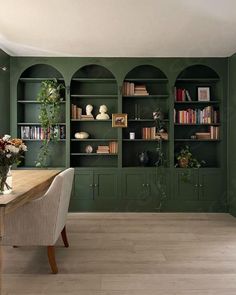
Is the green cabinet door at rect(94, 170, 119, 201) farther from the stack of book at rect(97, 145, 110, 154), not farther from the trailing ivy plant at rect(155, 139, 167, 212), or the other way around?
the trailing ivy plant at rect(155, 139, 167, 212)

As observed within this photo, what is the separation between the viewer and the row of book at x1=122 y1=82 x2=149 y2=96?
5285mm

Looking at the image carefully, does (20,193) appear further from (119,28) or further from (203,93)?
(203,93)

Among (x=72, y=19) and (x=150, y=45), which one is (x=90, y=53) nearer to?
(x=150, y=45)

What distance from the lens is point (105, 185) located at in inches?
206

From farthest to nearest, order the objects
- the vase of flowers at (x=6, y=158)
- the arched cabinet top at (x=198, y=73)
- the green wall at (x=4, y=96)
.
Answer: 1. the arched cabinet top at (x=198, y=73)
2. the green wall at (x=4, y=96)
3. the vase of flowers at (x=6, y=158)

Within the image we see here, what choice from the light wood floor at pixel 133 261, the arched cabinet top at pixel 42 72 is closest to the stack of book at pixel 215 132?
the light wood floor at pixel 133 261

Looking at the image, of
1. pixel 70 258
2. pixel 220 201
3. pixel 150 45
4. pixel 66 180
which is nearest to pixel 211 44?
pixel 150 45

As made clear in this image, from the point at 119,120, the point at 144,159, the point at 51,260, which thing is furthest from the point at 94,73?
the point at 51,260

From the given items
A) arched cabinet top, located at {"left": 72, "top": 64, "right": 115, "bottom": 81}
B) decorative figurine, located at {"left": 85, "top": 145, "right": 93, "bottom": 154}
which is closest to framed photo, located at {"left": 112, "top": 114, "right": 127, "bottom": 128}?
decorative figurine, located at {"left": 85, "top": 145, "right": 93, "bottom": 154}

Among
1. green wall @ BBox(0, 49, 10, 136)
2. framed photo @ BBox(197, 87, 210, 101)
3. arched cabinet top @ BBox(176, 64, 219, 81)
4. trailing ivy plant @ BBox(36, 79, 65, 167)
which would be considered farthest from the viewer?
arched cabinet top @ BBox(176, 64, 219, 81)

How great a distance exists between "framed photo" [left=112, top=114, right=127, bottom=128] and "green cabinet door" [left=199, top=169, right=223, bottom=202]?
1.50m

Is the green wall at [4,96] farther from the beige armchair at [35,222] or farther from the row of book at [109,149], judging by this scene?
the beige armchair at [35,222]

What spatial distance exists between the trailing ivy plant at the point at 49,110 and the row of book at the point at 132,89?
1033mm

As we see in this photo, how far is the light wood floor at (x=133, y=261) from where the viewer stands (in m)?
2.55
